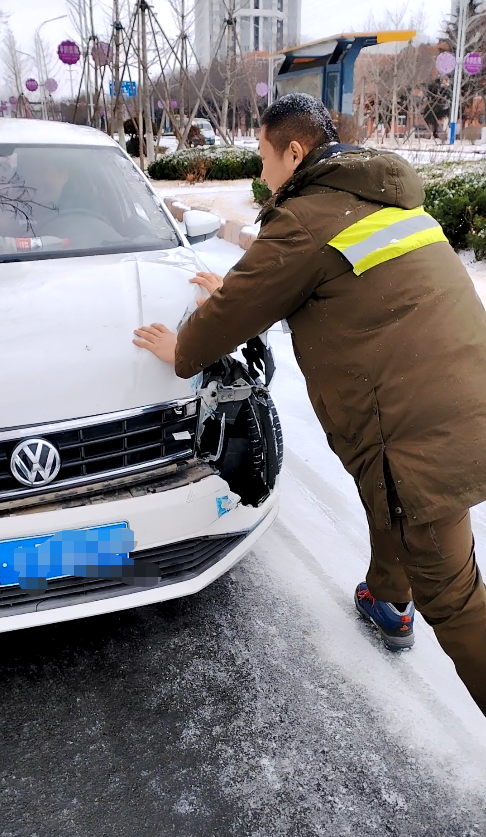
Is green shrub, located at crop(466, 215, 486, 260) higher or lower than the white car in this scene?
lower

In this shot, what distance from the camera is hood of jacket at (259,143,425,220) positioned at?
1.66 m

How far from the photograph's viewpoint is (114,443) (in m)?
2.16

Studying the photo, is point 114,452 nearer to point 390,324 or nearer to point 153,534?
point 153,534

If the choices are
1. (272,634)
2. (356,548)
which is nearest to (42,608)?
(272,634)

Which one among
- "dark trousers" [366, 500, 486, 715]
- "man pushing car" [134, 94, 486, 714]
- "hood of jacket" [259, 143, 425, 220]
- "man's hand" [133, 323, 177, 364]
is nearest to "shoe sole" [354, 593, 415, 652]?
"dark trousers" [366, 500, 486, 715]

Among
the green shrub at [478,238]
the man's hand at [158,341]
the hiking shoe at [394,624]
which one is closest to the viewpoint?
the man's hand at [158,341]

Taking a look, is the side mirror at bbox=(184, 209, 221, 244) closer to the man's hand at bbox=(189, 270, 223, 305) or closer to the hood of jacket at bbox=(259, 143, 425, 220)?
the man's hand at bbox=(189, 270, 223, 305)

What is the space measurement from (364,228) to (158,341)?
812 millimetres

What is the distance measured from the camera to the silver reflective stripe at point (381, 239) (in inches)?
64.5

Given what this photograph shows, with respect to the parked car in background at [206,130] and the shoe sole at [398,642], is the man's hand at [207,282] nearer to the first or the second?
the shoe sole at [398,642]

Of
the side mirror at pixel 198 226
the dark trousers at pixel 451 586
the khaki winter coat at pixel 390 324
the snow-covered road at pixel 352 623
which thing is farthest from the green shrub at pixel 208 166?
the dark trousers at pixel 451 586

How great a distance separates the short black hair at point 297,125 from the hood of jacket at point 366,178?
85 mm

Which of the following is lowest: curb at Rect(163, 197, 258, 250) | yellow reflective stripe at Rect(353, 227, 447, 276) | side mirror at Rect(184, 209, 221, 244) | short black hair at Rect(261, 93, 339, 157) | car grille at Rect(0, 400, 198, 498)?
curb at Rect(163, 197, 258, 250)

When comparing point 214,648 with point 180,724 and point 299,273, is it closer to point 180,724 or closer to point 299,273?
point 180,724
